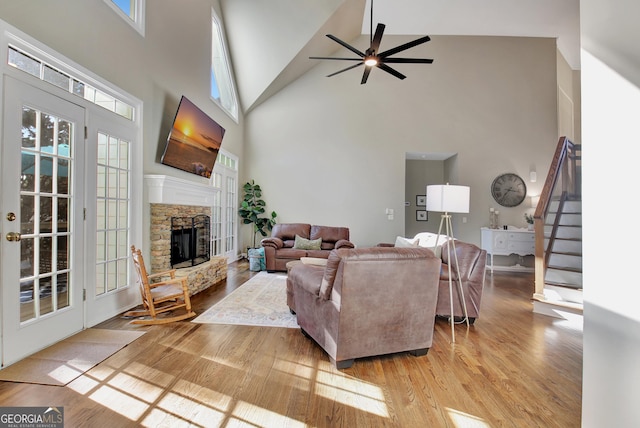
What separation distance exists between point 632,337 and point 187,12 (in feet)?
19.0

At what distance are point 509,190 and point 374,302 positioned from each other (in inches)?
247

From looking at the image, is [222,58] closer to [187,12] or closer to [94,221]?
[187,12]

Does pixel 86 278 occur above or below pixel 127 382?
above

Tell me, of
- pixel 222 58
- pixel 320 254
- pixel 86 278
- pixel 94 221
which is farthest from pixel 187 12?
pixel 320 254

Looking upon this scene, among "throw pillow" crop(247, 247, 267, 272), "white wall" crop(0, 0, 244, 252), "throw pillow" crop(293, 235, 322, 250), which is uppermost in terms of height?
"white wall" crop(0, 0, 244, 252)

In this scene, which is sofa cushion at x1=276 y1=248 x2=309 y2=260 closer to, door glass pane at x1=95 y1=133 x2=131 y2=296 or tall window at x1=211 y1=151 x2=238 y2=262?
tall window at x1=211 y1=151 x2=238 y2=262

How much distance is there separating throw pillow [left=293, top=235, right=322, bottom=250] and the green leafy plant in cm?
118

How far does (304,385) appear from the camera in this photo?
1899 mm

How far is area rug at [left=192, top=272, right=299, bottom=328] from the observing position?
3.01 metres

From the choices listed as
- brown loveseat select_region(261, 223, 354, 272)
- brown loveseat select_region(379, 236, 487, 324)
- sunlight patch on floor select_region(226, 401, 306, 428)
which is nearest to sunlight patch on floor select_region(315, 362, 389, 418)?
sunlight patch on floor select_region(226, 401, 306, 428)

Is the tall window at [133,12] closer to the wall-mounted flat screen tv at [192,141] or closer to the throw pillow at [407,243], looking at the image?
the wall-mounted flat screen tv at [192,141]

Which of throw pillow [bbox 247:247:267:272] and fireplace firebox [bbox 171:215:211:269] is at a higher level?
fireplace firebox [bbox 171:215:211:269]

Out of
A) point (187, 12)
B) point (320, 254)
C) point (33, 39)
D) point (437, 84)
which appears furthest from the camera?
point (437, 84)

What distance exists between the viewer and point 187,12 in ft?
14.5
